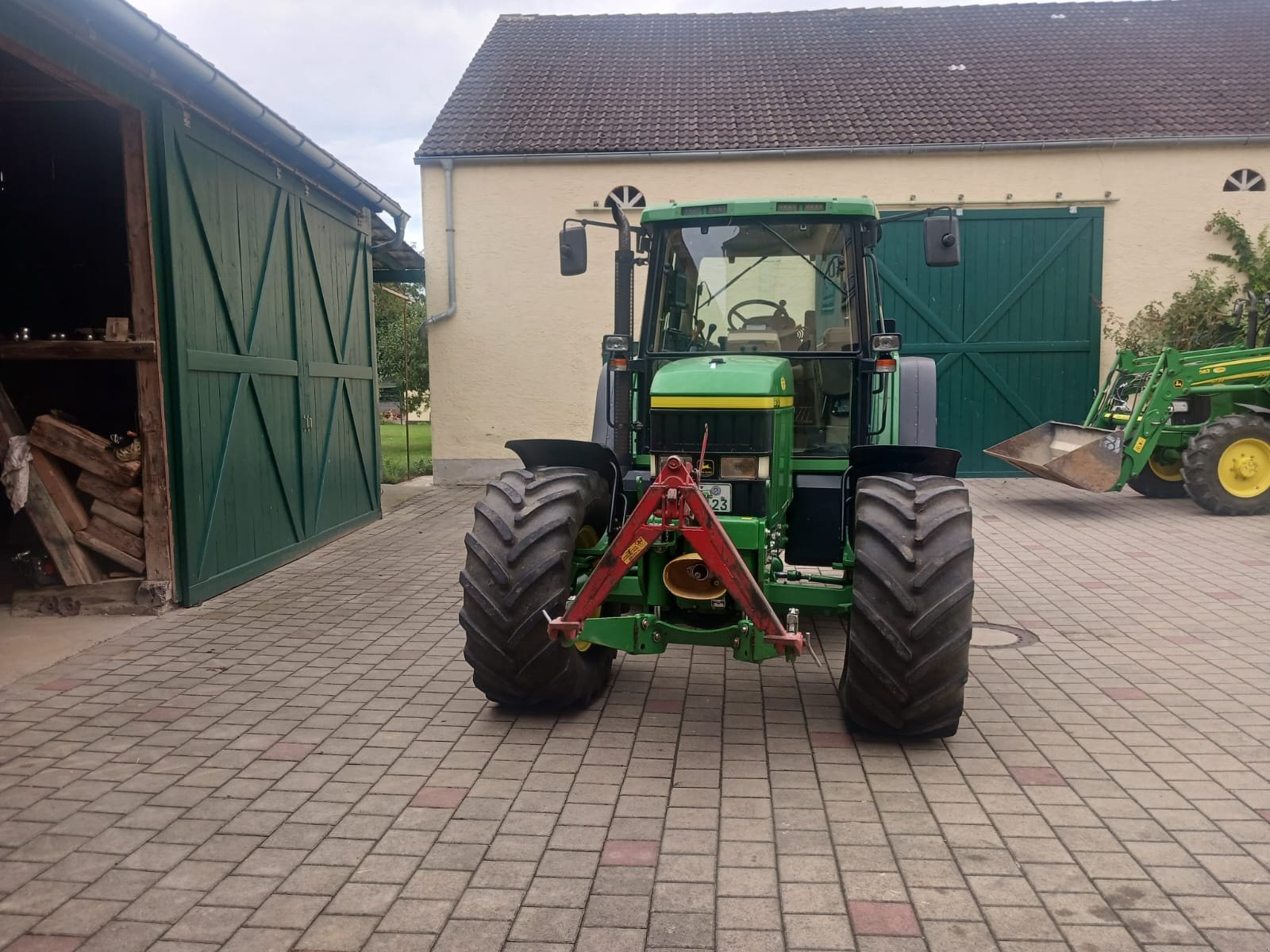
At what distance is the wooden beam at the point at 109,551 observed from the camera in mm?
6227

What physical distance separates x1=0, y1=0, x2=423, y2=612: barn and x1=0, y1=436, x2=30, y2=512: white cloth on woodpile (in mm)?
95

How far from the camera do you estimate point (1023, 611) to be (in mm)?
6348

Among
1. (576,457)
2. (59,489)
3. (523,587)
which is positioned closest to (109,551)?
(59,489)

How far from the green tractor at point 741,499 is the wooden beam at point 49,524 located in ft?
10.6

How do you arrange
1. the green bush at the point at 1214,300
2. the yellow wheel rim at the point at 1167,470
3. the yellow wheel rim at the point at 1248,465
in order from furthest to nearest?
the green bush at the point at 1214,300, the yellow wheel rim at the point at 1167,470, the yellow wheel rim at the point at 1248,465

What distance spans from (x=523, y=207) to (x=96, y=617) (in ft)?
25.6

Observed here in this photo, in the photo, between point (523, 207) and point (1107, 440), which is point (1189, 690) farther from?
point (523, 207)

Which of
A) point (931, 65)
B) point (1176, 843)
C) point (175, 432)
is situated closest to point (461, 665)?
point (175, 432)

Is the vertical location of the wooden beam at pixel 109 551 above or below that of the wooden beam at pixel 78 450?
below

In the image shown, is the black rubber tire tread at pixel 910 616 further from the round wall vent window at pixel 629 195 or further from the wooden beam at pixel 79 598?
the round wall vent window at pixel 629 195

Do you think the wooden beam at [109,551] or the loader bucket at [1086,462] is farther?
the loader bucket at [1086,462]

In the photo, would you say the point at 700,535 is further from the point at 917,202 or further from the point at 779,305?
the point at 917,202

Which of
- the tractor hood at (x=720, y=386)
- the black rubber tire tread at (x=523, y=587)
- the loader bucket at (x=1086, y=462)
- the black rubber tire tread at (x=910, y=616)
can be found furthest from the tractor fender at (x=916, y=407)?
the loader bucket at (x=1086, y=462)

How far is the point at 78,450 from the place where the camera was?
6.23m
